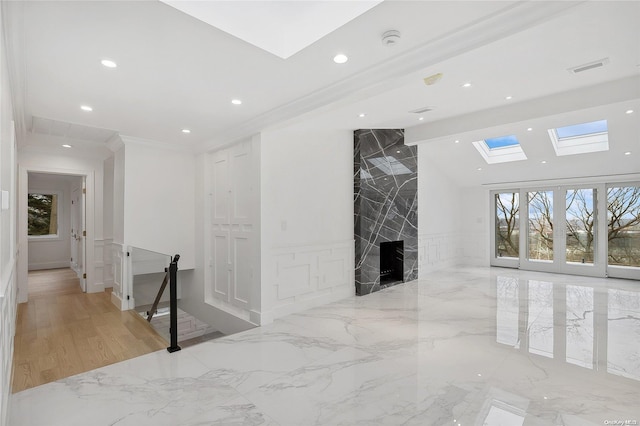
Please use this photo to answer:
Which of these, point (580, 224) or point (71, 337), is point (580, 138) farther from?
point (71, 337)

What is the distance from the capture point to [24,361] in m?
3.03

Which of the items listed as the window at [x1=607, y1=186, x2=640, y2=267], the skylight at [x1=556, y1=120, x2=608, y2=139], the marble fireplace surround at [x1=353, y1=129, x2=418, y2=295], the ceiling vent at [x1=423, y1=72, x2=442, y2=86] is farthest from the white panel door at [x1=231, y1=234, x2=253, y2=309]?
the window at [x1=607, y1=186, x2=640, y2=267]

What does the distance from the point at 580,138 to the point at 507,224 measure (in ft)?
9.72

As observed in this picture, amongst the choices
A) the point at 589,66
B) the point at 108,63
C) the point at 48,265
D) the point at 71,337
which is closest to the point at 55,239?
the point at 48,265

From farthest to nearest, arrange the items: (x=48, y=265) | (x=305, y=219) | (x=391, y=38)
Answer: (x=48, y=265)
(x=305, y=219)
(x=391, y=38)

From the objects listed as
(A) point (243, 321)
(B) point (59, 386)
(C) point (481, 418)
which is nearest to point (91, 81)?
(B) point (59, 386)

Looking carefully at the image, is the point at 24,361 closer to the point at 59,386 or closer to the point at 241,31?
the point at 59,386

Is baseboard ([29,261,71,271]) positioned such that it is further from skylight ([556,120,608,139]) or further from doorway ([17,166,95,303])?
skylight ([556,120,608,139])

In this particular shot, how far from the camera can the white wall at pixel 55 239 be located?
27.9 ft

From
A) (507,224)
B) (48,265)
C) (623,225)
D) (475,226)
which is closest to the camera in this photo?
(623,225)

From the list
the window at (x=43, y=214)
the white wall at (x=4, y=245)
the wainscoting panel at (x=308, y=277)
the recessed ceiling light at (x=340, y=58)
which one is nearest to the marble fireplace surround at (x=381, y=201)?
the wainscoting panel at (x=308, y=277)

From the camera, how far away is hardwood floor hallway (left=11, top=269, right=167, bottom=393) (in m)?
2.92

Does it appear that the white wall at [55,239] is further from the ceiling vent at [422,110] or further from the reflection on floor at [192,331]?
the ceiling vent at [422,110]

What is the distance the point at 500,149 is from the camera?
279 inches
